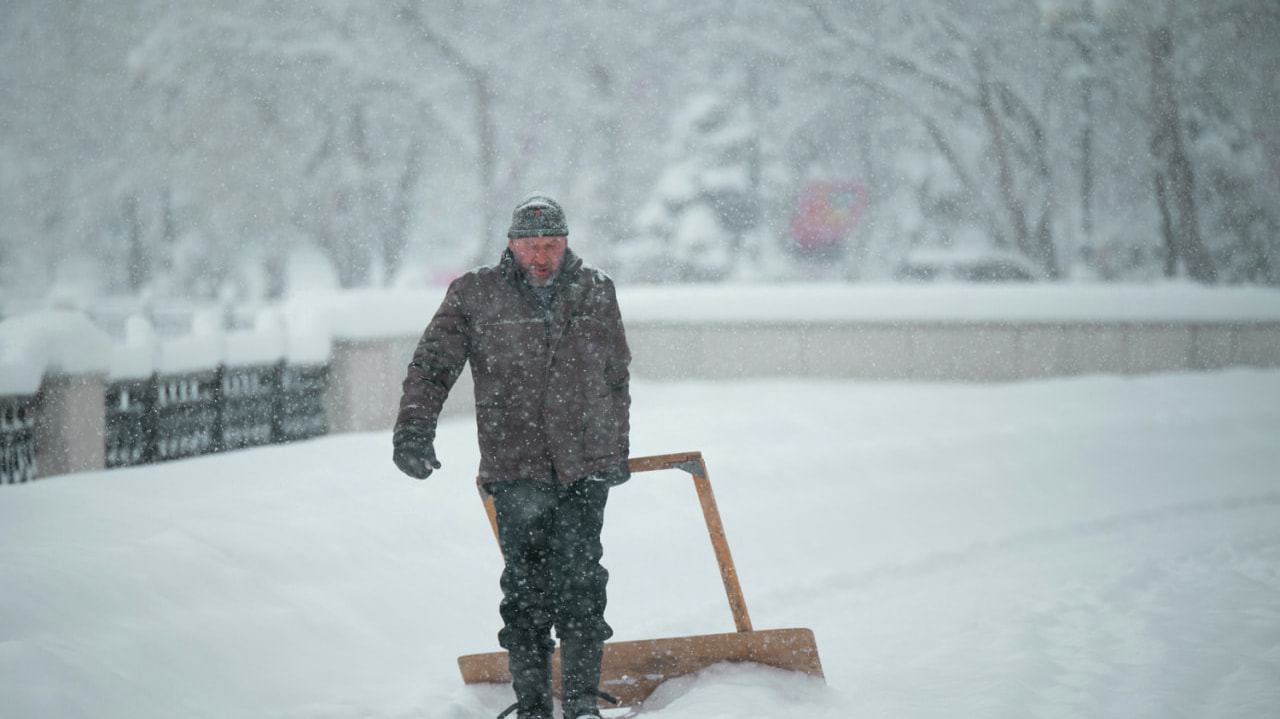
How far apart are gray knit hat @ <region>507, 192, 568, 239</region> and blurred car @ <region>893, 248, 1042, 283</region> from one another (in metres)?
17.3

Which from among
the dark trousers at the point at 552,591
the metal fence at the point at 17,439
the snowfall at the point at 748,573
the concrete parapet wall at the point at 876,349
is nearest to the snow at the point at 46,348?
the metal fence at the point at 17,439

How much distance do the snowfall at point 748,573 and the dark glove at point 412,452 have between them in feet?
3.46

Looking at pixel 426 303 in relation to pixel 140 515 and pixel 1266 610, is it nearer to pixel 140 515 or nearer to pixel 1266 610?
pixel 140 515

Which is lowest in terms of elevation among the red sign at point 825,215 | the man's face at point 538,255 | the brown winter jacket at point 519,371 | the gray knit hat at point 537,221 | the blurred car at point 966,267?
the brown winter jacket at point 519,371

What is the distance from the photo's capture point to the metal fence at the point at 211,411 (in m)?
8.47

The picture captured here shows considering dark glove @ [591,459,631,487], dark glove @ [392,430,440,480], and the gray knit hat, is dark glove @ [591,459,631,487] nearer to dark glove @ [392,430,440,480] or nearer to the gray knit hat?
dark glove @ [392,430,440,480]

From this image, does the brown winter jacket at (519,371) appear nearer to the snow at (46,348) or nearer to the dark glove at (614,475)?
the dark glove at (614,475)

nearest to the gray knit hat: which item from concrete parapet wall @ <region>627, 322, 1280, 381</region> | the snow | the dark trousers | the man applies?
the man

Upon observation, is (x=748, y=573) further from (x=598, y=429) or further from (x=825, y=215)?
(x=825, y=215)

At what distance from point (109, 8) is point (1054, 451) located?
63.2 feet

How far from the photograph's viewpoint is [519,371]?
366 centimetres

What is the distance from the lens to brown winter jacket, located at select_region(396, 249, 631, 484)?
365 centimetres

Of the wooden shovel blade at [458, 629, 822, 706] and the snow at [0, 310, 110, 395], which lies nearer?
the wooden shovel blade at [458, 629, 822, 706]

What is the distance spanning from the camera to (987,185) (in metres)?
23.5
